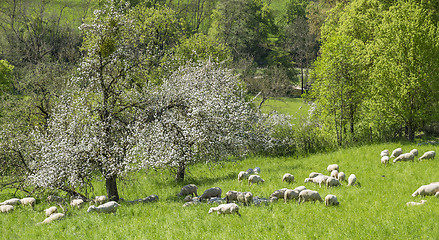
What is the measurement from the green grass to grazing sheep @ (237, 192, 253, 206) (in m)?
0.73

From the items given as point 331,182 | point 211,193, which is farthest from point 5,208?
point 331,182

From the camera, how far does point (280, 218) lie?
12.5 metres

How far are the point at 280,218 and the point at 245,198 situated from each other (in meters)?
2.57

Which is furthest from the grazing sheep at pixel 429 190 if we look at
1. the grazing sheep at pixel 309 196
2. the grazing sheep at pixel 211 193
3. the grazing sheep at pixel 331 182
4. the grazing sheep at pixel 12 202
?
the grazing sheep at pixel 12 202

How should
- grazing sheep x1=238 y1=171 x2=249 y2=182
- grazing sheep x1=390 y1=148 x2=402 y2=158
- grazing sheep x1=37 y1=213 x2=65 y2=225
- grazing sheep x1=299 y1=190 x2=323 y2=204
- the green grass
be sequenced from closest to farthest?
the green grass
grazing sheep x1=299 y1=190 x2=323 y2=204
grazing sheep x1=37 y1=213 x2=65 y2=225
grazing sheep x1=238 y1=171 x2=249 y2=182
grazing sheep x1=390 y1=148 x2=402 y2=158

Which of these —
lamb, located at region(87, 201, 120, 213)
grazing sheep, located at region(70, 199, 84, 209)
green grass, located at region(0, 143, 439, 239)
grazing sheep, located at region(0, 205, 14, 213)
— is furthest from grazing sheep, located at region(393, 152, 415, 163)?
grazing sheep, located at region(0, 205, 14, 213)

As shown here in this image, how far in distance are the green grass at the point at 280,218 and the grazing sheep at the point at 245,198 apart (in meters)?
0.73

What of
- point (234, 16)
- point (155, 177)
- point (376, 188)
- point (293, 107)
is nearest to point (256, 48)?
point (234, 16)

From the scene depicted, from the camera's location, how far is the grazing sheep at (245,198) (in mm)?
14766

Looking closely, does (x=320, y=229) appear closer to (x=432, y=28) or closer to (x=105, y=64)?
(x=105, y=64)

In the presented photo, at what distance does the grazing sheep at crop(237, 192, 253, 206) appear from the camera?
14.8 metres

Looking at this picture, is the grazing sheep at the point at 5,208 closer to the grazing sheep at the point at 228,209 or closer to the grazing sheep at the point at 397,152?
the grazing sheep at the point at 228,209

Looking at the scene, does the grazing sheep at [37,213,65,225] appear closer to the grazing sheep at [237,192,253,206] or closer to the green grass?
the green grass

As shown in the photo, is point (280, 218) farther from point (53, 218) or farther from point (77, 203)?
point (77, 203)
